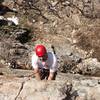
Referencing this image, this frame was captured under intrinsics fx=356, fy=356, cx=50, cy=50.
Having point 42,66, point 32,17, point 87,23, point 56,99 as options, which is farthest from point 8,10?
point 56,99

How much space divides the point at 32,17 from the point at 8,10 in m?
1.00

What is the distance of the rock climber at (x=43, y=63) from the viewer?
6.64 meters

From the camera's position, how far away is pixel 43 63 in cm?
690

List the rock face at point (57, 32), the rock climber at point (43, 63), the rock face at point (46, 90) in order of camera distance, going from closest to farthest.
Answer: the rock face at point (46, 90) → the rock climber at point (43, 63) → the rock face at point (57, 32)

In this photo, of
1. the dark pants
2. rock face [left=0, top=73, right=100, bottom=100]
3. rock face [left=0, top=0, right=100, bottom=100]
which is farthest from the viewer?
rock face [left=0, top=0, right=100, bottom=100]

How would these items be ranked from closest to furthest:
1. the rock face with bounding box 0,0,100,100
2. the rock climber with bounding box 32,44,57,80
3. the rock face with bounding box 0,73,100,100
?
the rock face with bounding box 0,73,100,100 < the rock climber with bounding box 32,44,57,80 < the rock face with bounding box 0,0,100,100

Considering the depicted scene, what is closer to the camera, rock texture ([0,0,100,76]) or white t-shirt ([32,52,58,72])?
white t-shirt ([32,52,58,72])

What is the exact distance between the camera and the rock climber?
664 centimetres

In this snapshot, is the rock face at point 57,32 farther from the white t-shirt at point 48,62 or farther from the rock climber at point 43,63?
the white t-shirt at point 48,62

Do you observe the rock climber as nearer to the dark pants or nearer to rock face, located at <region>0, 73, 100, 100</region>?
the dark pants

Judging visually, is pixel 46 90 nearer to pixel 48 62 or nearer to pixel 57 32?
pixel 48 62

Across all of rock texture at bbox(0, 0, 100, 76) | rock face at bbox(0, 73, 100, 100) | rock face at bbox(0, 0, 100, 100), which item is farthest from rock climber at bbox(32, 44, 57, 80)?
rock texture at bbox(0, 0, 100, 76)

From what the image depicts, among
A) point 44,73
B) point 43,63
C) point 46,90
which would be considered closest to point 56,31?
point 44,73

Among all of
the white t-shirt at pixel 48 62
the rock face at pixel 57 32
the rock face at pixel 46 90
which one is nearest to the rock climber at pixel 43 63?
the white t-shirt at pixel 48 62
